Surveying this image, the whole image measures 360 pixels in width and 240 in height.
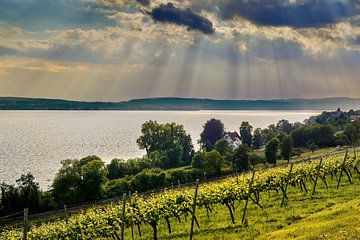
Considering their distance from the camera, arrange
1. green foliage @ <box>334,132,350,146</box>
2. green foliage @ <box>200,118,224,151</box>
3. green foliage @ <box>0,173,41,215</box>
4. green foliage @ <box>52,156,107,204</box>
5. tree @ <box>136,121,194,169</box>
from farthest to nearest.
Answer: green foliage @ <box>200,118,224,151</box>, green foliage @ <box>334,132,350,146</box>, tree @ <box>136,121,194,169</box>, green foliage @ <box>52,156,107,204</box>, green foliage @ <box>0,173,41,215</box>

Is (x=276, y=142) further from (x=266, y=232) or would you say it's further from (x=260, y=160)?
(x=266, y=232)

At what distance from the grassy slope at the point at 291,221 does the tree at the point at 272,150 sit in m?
55.2

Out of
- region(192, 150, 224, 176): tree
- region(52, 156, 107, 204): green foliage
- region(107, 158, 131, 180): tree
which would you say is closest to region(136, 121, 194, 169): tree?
region(107, 158, 131, 180): tree

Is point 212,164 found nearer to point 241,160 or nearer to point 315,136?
point 241,160

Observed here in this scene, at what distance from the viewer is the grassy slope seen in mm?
14748

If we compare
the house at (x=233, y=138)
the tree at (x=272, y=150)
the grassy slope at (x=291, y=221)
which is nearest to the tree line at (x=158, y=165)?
the tree at (x=272, y=150)

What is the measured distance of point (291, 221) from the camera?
62.3 ft

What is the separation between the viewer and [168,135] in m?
104

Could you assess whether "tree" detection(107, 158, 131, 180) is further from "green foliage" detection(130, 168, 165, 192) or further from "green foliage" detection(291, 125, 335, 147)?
"green foliage" detection(291, 125, 335, 147)

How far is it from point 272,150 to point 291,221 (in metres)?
68.9

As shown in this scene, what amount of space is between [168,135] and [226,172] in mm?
→ 30227

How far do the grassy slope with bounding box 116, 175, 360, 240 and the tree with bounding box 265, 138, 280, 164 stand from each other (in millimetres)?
55187

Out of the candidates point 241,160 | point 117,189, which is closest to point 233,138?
point 241,160

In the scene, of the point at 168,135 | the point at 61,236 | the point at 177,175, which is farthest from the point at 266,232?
the point at 168,135
